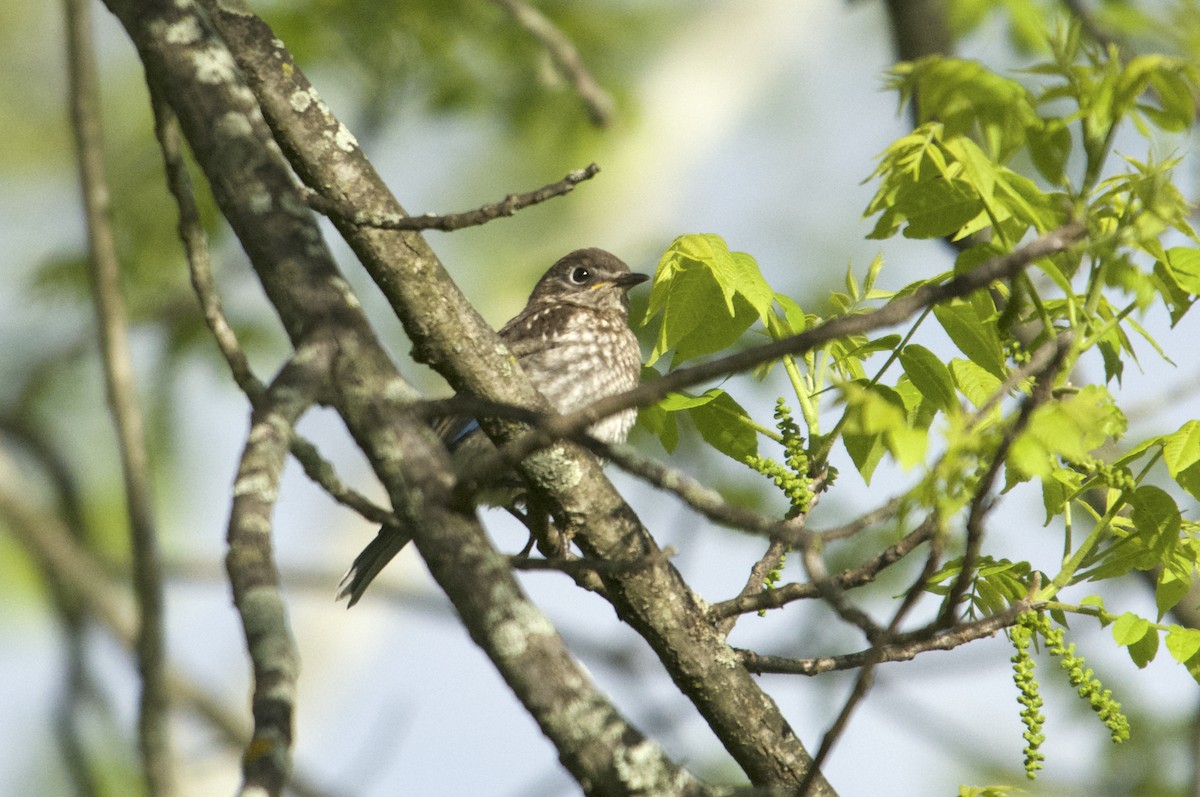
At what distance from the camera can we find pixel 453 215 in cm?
282

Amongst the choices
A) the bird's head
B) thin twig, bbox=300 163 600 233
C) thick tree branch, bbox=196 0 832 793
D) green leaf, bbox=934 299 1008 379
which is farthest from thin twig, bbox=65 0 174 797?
green leaf, bbox=934 299 1008 379

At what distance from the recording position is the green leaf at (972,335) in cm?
290

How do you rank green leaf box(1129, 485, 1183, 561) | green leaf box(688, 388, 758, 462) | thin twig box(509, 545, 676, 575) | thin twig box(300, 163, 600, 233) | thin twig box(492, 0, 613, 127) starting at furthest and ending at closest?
thin twig box(492, 0, 613, 127), green leaf box(688, 388, 758, 462), green leaf box(1129, 485, 1183, 561), thin twig box(300, 163, 600, 233), thin twig box(509, 545, 676, 575)

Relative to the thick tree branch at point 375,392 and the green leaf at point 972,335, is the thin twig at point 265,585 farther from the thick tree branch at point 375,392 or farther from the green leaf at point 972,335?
the green leaf at point 972,335

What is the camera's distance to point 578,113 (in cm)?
775

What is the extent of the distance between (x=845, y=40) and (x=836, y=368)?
46.7ft

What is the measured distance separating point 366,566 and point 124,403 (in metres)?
1.49

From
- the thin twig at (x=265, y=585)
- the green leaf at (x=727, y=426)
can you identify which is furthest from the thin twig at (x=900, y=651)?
the thin twig at (x=265, y=585)

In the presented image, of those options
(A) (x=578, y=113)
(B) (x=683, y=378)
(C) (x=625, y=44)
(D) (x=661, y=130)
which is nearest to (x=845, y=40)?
(D) (x=661, y=130)

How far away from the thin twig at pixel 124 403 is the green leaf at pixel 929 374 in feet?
9.53

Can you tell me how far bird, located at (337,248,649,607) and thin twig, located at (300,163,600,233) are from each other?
2.31 metres

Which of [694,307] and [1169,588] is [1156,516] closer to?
[1169,588]

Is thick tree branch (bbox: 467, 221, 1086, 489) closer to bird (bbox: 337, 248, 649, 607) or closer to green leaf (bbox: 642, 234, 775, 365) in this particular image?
green leaf (bbox: 642, 234, 775, 365)

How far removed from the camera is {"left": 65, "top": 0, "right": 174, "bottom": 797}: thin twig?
449 cm
